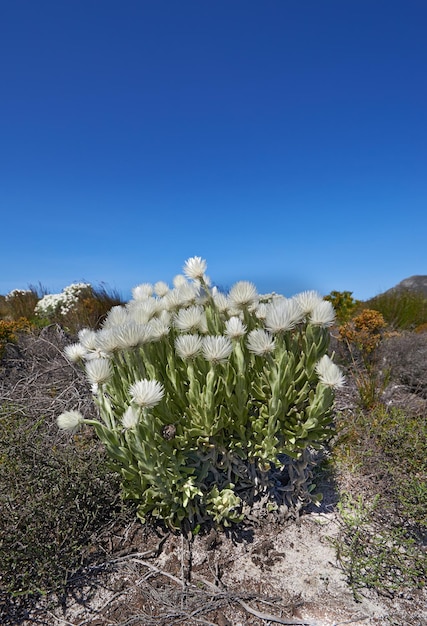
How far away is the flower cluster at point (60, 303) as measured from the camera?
11.0 metres

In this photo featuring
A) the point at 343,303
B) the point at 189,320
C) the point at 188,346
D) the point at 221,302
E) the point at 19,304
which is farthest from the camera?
the point at 19,304

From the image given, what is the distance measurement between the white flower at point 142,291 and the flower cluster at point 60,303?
7946 millimetres

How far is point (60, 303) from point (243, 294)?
9709mm

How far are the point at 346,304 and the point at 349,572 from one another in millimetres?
7306

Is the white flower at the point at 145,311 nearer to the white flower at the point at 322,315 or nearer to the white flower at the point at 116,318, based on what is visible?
the white flower at the point at 116,318

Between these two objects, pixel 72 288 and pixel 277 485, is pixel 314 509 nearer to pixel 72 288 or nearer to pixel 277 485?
pixel 277 485

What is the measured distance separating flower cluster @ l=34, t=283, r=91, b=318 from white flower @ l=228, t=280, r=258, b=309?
28.8 ft

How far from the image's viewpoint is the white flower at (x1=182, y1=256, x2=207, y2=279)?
2789 mm

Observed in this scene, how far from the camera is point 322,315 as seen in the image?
2412 mm

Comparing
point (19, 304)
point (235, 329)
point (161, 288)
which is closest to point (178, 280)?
point (161, 288)

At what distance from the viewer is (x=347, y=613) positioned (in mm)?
2393

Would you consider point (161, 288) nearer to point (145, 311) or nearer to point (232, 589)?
point (145, 311)

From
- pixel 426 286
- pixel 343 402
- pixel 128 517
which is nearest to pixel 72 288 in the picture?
pixel 343 402

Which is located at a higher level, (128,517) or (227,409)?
(227,409)
